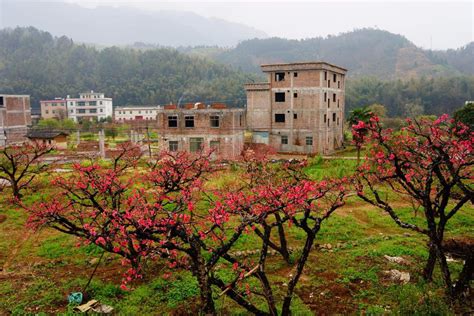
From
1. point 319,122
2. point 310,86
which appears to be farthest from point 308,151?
point 310,86

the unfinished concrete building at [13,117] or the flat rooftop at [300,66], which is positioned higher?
the flat rooftop at [300,66]

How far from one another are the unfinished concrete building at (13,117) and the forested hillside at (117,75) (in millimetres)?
46343

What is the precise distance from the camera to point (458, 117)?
40.6 metres

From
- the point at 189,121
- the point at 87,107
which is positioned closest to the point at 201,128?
the point at 189,121

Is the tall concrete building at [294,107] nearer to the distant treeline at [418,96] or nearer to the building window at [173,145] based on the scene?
the building window at [173,145]

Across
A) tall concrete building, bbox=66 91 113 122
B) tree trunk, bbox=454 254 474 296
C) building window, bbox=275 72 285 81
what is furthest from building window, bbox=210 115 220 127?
tall concrete building, bbox=66 91 113 122

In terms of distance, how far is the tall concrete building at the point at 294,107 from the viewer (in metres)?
42.2

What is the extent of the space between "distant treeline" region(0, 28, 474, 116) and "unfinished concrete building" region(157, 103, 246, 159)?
175ft

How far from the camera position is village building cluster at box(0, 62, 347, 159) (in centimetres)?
3859

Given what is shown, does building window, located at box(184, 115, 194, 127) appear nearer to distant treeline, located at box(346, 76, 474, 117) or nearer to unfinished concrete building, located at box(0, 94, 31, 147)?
unfinished concrete building, located at box(0, 94, 31, 147)

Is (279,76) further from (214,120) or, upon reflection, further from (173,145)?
(173,145)

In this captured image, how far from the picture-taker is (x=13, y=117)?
58281 millimetres

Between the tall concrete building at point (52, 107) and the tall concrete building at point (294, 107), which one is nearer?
the tall concrete building at point (294, 107)

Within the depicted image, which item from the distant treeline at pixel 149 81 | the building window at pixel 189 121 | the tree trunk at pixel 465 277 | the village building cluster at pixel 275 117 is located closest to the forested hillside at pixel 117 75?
the distant treeline at pixel 149 81
